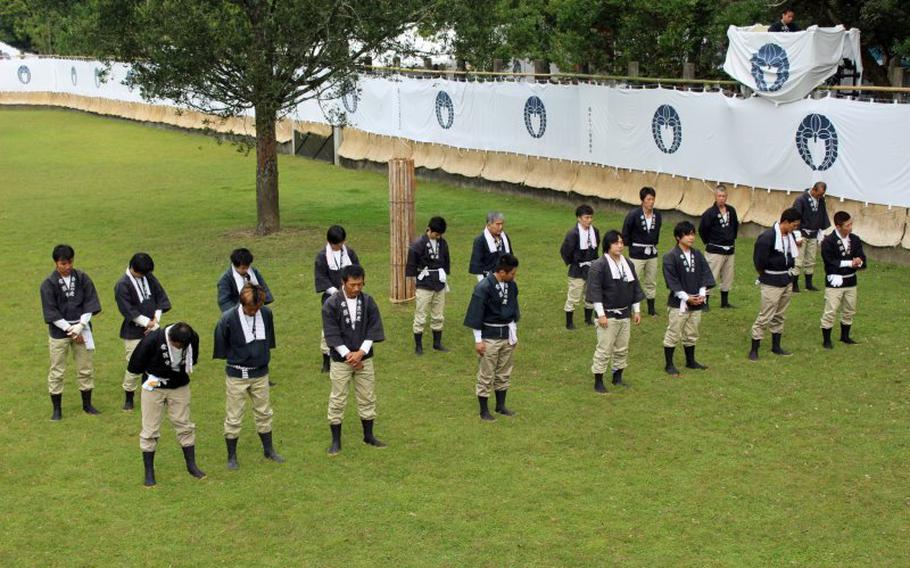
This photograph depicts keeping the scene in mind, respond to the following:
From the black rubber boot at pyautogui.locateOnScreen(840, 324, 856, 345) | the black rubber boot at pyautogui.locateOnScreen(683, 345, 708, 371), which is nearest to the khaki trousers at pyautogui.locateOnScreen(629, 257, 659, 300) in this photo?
the black rubber boot at pyautogui.locateOnScreen(683, 345, 708, 371)

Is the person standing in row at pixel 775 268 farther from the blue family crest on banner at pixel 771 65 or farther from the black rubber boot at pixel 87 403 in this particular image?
the black rubber boot at pixel 87 403

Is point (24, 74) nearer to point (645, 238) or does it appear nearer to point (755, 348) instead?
point (645, 238)

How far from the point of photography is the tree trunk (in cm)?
2380

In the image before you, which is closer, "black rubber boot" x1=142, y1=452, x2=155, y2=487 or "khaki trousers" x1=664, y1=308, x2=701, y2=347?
"black rubber boot" x1=142, y1=452, x2=155, y2=487

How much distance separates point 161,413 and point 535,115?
1889cm

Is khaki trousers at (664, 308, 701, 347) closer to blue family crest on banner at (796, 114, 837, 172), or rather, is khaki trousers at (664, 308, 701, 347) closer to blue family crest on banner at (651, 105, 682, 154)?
blue family crest on banner at (796, 114, 837, 172)

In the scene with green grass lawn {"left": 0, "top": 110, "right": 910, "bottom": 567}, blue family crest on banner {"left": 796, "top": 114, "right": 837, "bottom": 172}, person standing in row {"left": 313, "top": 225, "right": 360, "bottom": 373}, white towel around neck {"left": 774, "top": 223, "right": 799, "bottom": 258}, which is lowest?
green grass lawn {"left": 0, "top": 110, "right": 910, "bottom": 567}

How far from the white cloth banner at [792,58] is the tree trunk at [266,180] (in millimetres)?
10260

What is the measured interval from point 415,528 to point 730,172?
1529 cm

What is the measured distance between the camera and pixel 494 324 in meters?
12.9

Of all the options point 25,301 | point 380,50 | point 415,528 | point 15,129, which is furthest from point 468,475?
point 15,129

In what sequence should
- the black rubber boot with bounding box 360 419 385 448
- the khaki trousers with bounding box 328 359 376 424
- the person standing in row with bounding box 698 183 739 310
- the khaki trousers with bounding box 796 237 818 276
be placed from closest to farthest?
the khaki trousers with bounding box 328 359 376 424, the black rubber boot with bounding box 360 419 385 448, the person standing in row with bounding box 698 183 739 310, the khaki trousers with bounding box 796 237 818 276

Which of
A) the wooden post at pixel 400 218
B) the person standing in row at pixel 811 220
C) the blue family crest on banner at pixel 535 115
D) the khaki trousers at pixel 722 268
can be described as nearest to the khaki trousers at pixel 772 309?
the khaki trousers at pixel 722 268

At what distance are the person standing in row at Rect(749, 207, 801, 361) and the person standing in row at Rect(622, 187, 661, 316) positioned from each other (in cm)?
239
